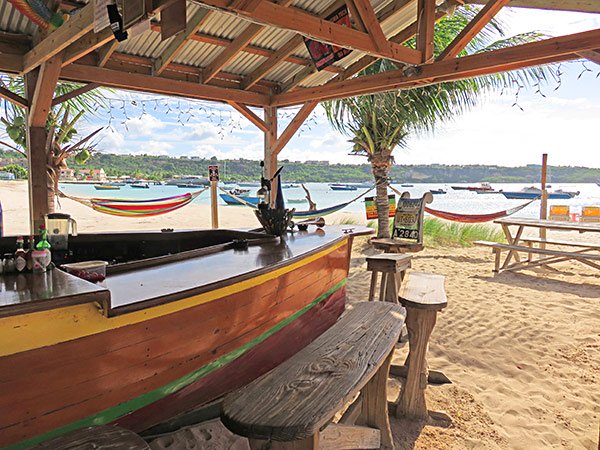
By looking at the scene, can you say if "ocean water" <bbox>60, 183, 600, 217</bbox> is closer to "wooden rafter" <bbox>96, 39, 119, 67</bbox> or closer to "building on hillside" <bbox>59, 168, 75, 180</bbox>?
"building on hillside" <bbox>59, 168, 75, 180</bbox>

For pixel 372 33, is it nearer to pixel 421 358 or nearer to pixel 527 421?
pixel 421 358

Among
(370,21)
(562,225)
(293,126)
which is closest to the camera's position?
(370,21)

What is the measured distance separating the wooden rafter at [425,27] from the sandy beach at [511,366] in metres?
2.71

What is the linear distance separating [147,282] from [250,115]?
15.7 ft

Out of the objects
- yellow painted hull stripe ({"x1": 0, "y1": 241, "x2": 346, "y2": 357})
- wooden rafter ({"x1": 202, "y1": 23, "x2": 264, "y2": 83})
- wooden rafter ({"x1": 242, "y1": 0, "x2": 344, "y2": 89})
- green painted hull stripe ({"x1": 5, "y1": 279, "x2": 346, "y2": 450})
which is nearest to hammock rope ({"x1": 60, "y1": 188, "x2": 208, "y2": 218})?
wooden rafter ({"x1": 242, "y1": 0, "x2": 344, "y2": 89})

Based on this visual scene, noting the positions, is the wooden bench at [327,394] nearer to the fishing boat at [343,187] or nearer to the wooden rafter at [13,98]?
the wooden rafter at [13,98]

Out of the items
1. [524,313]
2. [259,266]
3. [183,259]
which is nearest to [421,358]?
[259,266]

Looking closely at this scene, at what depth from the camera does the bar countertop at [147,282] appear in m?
1.13

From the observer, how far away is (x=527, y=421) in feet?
7.54

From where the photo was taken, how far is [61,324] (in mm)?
1179

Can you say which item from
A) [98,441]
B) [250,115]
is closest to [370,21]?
[250,115]

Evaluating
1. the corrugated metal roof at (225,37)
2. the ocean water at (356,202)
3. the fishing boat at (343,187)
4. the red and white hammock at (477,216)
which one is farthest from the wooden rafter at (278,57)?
the fishing boat at (343,187)

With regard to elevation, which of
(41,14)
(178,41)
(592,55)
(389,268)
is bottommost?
(389,268)

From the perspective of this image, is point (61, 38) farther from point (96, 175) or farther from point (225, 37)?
point (96, 175)
